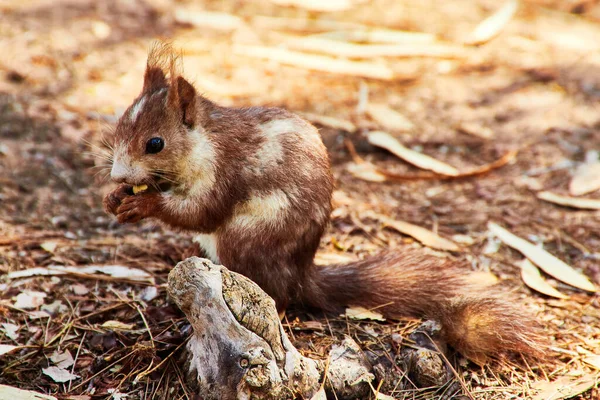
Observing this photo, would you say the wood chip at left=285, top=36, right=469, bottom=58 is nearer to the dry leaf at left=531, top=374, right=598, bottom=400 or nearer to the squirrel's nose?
the squirrel's nose

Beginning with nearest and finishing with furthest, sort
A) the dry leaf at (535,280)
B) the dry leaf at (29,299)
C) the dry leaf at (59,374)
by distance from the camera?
the dry leaf at (59,374), the dry leaf at (29,299), the dry leaf at (535,280)

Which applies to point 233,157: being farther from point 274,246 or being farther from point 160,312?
point 160,312

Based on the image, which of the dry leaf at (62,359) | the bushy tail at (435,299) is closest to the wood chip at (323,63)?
the bushy tail at (435,299)

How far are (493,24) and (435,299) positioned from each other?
14.2ft

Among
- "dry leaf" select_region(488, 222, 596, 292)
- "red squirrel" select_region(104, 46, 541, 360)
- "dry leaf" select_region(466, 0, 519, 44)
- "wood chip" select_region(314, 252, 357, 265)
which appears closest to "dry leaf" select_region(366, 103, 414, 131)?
"dry leaf" select_region(488, 222, 596, 292)

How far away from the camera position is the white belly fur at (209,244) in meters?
2.81

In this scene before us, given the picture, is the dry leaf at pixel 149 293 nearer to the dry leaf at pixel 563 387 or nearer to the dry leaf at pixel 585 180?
the dry leaf at pixel 563 387

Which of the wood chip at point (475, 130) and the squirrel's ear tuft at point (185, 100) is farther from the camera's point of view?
the wood chip at point (475, 130)

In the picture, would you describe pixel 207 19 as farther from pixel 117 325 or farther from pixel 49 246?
pixel 117 325

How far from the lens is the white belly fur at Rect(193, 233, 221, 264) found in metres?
2.81

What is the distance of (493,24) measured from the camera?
6328 millimetres

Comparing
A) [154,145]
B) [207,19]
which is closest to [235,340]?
[154,145]

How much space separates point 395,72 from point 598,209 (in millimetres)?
2385

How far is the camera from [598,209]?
12.9ft
